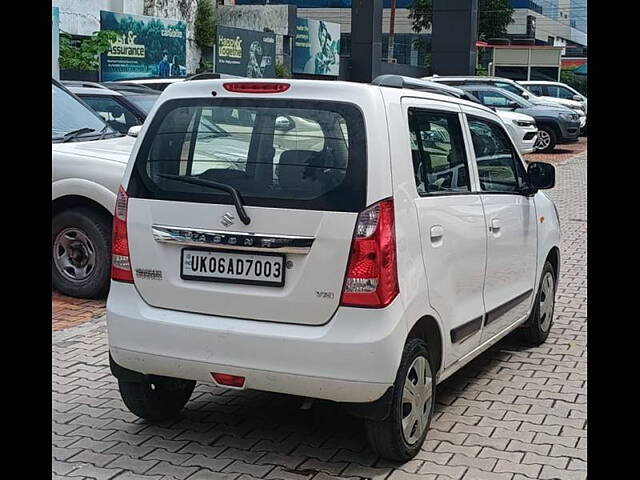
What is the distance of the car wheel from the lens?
1003 inches

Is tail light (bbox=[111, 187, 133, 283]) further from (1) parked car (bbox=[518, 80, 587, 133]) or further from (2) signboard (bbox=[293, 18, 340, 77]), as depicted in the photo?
(2) signboard (bbox=[293, 18, 340, 77])

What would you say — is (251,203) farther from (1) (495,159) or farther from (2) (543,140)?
(2) (543,140)

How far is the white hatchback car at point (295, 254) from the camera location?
4.31 m

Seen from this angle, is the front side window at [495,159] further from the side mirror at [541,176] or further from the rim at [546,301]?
the rim at [546,301]

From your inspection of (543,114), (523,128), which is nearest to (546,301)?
(523,128)

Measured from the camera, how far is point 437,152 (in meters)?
5.11

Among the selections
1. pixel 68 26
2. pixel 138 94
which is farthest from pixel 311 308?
pixel 68 26

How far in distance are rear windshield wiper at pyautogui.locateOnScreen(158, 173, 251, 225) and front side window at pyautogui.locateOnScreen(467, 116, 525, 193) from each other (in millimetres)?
1804

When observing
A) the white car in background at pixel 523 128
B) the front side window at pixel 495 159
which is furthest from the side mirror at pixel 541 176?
the white car in background at pixel 523 128

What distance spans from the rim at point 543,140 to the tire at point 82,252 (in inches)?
771

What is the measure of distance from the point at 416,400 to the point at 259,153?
1.44 m
